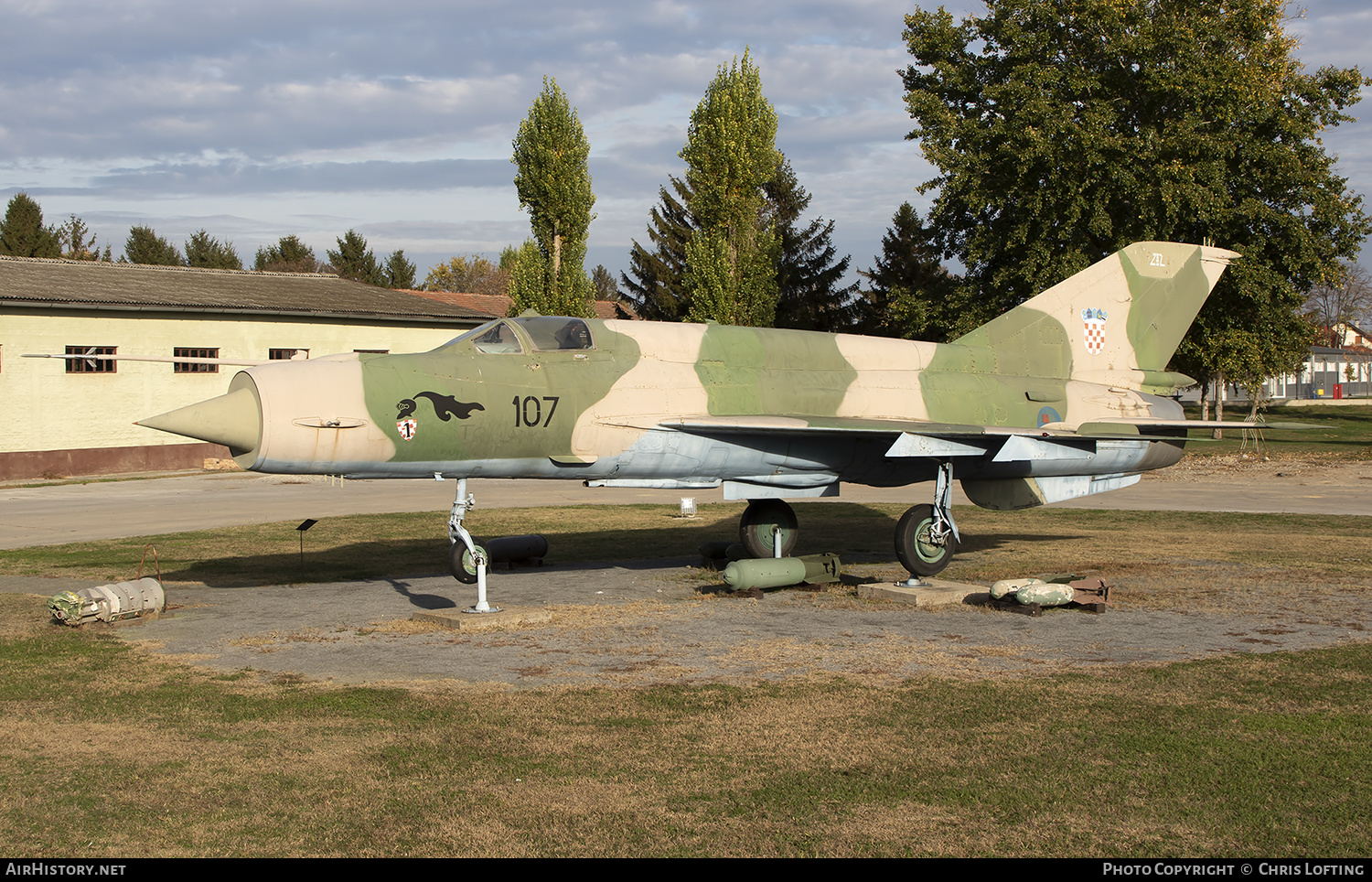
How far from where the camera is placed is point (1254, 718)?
26.2ft

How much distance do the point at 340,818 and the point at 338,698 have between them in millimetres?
2776

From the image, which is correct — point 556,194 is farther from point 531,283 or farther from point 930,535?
point 930,535

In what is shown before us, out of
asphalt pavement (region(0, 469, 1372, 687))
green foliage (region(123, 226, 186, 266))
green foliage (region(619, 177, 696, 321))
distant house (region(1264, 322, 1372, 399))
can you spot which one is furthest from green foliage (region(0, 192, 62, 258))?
distant house (region(1264, 322, 1372, 399))

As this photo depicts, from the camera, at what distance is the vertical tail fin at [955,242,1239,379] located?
16859 millimetres

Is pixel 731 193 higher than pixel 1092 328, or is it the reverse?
pixel 731 193

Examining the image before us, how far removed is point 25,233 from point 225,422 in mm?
81602

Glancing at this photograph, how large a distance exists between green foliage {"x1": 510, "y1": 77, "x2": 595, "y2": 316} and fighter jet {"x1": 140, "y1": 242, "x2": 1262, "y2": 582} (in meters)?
29.5

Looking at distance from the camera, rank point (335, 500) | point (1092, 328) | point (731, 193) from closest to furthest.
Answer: point (1092, 328), point (335, 500), point (731, 193)

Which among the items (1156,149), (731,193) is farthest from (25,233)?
(1156,149)

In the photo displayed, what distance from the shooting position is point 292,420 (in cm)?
1116

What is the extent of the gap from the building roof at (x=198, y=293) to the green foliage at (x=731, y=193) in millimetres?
9802

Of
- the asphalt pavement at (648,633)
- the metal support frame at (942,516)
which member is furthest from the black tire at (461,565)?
the metal support frame at (942,516)

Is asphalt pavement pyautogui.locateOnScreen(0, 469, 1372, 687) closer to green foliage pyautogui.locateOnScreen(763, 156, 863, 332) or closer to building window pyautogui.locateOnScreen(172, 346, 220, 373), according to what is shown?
building window pyautogui.locateOnScreen(172, 346, 220, 373)
